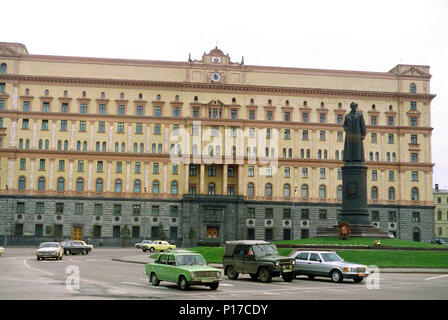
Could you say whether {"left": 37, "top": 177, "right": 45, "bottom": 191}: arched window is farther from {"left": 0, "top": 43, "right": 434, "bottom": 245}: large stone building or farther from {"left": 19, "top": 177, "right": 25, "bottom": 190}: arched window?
{"left": 19, "top": 177, "right": 25, "bottom": 190}: arched window

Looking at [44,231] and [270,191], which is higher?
[270,191]

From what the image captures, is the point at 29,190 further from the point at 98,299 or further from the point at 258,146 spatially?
the point at 98,299

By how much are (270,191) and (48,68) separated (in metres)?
42.4

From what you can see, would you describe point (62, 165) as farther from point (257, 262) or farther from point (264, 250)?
point (257, 262)

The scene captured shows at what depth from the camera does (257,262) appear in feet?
96.7

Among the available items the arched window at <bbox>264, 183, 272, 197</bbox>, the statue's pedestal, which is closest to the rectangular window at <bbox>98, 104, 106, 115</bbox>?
the arched window at <bbox>264, 183, 272, 197</bbox>

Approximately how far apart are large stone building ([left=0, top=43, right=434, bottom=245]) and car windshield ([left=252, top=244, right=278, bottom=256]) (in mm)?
60762

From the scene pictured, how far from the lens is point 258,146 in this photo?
3775 inches

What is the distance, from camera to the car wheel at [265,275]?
28781mm

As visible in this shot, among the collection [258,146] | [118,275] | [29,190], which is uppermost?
[258,146]

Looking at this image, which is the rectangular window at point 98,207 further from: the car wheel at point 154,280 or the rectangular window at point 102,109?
the car wheel at point 154,280

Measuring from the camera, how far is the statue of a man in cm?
5281

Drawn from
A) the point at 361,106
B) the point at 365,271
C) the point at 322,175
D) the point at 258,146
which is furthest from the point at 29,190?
the point at 365,271

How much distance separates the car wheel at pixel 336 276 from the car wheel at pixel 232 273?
5.14 meters
